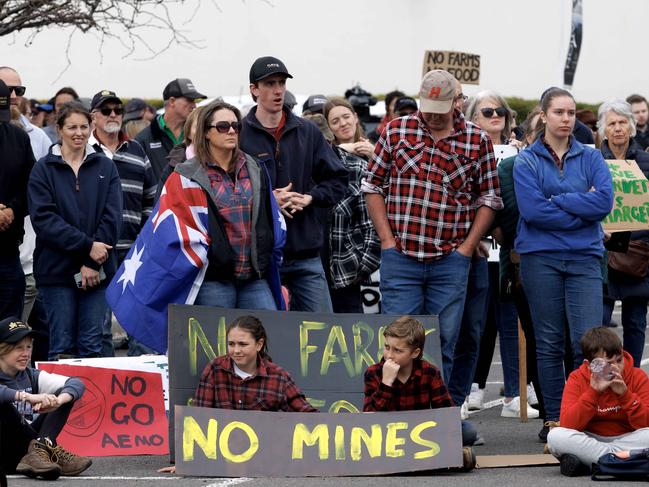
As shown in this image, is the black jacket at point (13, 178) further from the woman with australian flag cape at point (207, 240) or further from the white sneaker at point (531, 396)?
the white sneaker at point (531, 396)

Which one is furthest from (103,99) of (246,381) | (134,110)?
(246,381)

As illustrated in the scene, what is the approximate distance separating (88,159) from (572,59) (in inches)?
406

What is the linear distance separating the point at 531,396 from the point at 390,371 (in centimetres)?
284

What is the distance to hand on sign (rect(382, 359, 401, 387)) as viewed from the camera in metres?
8.59

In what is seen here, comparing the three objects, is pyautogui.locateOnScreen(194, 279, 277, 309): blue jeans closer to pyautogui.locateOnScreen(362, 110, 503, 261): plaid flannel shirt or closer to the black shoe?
pyautogui.locateOnScreen(362, 110, 503, 261): plaid flannel shirt

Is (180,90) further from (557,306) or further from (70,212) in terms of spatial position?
(557,306)

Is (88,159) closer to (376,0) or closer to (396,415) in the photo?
(396,415)

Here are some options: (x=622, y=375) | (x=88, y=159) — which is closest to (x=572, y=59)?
(x=88, y=159)

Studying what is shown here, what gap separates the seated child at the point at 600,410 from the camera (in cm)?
852

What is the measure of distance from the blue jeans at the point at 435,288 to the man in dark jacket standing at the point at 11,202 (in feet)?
8.76

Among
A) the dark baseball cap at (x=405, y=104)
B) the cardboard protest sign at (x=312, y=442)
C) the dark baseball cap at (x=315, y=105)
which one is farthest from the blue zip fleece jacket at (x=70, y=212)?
the dark baseball cap at (x=405, y=104)

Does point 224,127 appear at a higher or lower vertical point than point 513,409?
higher

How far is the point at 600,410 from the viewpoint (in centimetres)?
866

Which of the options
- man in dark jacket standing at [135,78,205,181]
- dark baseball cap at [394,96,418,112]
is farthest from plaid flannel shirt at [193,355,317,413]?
dark baseball cap at [394,96,418,112]
